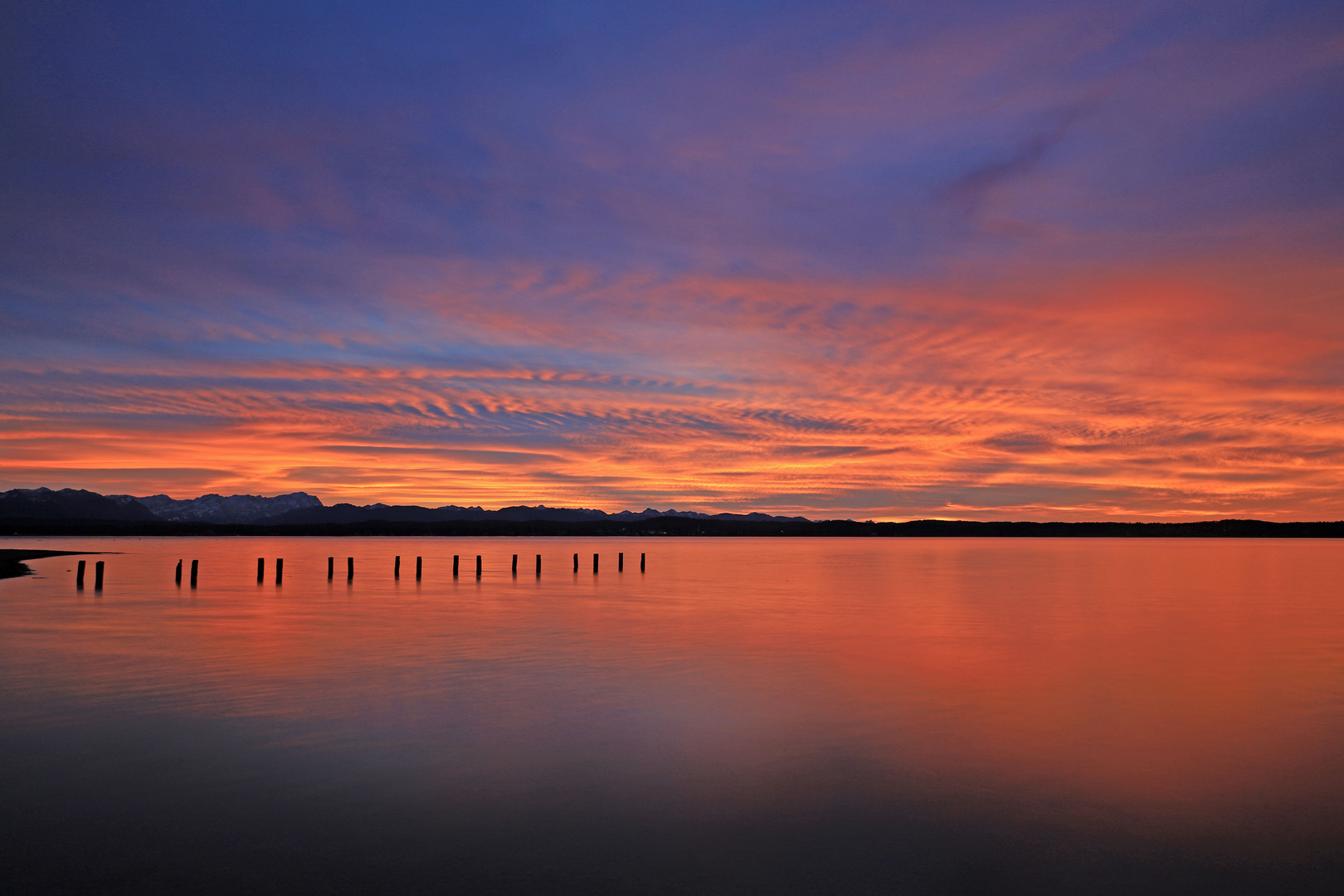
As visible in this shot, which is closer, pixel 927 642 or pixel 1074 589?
pixel 927 642

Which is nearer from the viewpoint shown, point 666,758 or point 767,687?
point 666,758

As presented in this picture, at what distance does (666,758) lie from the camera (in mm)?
11430

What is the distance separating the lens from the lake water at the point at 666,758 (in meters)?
7.66

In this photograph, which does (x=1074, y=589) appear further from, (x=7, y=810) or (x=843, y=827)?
(x=7, y=810)

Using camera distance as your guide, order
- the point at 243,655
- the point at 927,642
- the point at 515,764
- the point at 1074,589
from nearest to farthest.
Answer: the point at 515,764, the point at 243,655, the point at 927,642, the point at 1074,589

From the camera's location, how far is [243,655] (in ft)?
66.1

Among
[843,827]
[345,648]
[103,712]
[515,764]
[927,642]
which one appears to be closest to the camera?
[843,827]

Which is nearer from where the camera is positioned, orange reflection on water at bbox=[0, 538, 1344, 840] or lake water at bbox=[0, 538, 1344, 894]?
lake water at bbox=[0, 538, 1344, 894]

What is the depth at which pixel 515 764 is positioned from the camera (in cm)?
1106

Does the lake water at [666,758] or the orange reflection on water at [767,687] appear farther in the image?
the orange reflection on water at [767,687]

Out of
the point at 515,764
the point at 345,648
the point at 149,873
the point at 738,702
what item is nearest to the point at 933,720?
the point at 738,702

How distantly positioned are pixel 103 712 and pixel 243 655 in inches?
254

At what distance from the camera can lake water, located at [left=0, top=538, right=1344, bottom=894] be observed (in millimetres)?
7656

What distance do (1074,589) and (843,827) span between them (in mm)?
40237
